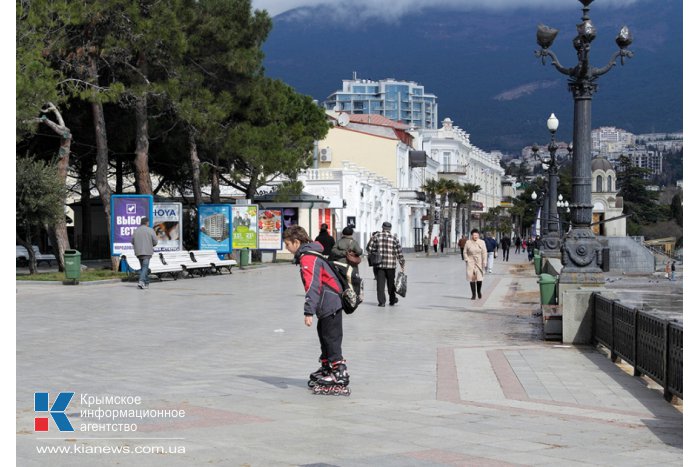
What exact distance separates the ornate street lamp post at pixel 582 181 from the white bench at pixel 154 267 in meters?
14.9

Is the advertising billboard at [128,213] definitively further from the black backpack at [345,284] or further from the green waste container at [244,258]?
the black backpack at [345,284]

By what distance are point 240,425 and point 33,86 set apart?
18767 mm

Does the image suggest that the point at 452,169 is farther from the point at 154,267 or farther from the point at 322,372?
the point at 322,372

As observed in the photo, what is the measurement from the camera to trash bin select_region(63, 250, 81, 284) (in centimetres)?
2642

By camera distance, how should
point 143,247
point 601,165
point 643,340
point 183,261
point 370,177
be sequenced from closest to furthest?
1. point 643,340
2. point 143,247
3. point 183,261
4. point 370,177
5. point 601,165

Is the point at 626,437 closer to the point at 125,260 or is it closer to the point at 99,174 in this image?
the point at 125,260

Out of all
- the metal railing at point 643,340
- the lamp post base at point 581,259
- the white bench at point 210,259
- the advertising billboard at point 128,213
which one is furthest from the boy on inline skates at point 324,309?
the white bench at point 210,259

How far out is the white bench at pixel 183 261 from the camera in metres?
30.9

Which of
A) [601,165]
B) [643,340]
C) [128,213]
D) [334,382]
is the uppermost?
[601,165]

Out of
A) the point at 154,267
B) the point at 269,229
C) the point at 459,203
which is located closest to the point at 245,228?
the point at 269,229

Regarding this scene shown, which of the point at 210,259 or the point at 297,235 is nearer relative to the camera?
the point at 297,235

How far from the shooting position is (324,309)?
9523 mm

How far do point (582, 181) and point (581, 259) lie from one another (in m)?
1.41
